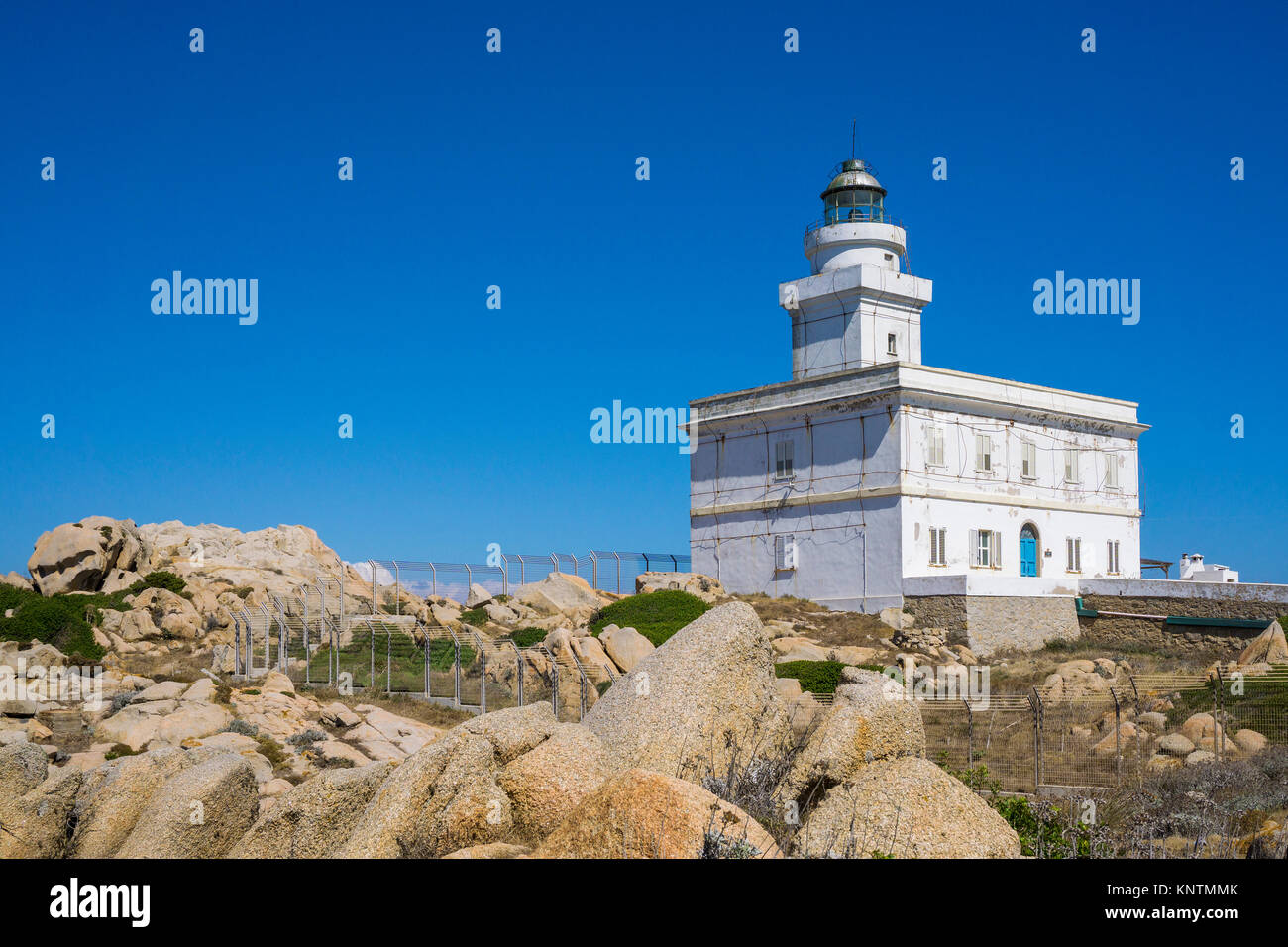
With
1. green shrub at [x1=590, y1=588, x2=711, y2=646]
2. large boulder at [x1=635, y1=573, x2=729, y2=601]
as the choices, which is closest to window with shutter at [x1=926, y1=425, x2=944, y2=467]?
large boulder at [x1=635, y1=573, x2=729, y2=601]

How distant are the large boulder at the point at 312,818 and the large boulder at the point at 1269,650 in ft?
69.5

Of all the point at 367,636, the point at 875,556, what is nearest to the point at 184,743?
the point at 367,636

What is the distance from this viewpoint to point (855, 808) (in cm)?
671

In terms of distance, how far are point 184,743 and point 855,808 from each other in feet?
42.9

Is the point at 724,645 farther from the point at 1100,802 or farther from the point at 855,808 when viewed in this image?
the point at 1100,802

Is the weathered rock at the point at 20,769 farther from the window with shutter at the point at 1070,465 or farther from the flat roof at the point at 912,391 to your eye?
the window with shutter at the point at 1070,465

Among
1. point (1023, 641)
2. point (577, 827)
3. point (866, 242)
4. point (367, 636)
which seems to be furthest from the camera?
point (866, 242)

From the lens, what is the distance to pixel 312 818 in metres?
8.30

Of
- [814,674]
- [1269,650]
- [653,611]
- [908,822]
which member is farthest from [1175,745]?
[653,611]

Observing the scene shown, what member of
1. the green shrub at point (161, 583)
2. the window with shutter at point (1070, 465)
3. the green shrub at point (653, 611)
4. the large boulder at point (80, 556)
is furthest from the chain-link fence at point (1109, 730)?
the large boulder at point (80, 556)

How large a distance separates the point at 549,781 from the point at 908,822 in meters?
2.24

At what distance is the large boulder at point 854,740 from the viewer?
8.26m

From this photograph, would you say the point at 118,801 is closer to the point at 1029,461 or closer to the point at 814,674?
the point at 814,674

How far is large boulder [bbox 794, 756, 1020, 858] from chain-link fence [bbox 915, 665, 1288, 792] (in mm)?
7065
